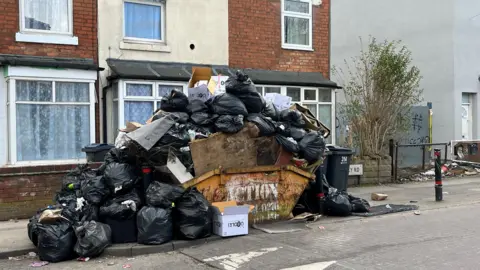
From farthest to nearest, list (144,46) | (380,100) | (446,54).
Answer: (446,54), (380,100), (144,46)

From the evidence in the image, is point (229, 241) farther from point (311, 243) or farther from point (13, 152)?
point (13, 152)

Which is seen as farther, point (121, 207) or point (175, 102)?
point (175, 102)

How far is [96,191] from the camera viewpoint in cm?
692

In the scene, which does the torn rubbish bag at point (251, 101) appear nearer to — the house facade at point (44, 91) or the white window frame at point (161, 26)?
the house facade at point (44, 91)

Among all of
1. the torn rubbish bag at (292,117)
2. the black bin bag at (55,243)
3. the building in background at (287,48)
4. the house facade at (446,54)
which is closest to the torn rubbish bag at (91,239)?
the black bin bag at (55,243)

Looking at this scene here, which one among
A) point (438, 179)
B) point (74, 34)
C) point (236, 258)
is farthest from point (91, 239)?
point (438, 179)

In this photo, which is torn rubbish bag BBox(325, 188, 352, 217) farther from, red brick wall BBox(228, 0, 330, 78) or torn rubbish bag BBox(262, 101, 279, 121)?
red brick wall BBox(228, 0, 330, 78)

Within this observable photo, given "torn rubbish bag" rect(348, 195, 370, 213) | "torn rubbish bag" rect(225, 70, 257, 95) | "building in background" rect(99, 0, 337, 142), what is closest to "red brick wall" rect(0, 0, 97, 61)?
"building in background" rect(99, 0, 337, 142)

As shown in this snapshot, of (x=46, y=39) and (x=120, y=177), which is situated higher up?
(x=46, y=39)

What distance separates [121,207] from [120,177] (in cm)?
51

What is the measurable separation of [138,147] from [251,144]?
1837 mm

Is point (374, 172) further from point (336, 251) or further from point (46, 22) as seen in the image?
point (46, 22)

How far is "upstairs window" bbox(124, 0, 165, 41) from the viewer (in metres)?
11.4

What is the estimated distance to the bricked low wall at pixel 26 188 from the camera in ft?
28.7
